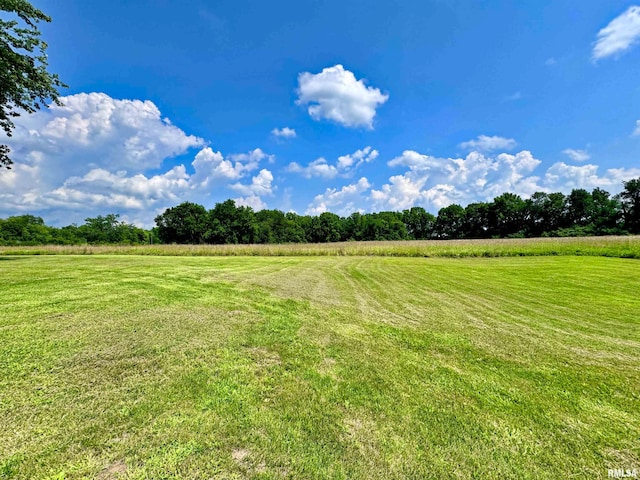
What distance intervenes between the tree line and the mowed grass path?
202 feet

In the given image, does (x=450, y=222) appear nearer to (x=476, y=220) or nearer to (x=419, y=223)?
(x=476, y=220)


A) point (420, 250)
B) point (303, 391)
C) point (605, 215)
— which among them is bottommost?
point (303, 391)

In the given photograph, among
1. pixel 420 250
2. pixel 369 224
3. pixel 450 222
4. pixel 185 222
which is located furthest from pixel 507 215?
pixel 185 222

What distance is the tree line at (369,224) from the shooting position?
2181 inches

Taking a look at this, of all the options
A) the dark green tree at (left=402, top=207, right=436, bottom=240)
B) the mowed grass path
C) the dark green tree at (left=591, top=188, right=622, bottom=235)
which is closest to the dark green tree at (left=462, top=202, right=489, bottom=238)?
the dark green tree at (left=402, top=207, right=436, bottom=240)

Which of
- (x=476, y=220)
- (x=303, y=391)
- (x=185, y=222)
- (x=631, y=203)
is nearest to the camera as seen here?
(x=303, y=391)

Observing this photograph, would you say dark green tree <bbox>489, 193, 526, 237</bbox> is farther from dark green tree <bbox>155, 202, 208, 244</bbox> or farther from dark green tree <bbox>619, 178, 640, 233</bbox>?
dark green tree <bbox>155, 202, 208, 244</bbox>

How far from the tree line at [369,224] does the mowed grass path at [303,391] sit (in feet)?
202

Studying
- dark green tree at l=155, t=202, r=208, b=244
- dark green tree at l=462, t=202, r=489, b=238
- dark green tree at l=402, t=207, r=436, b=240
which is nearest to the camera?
dark green tree at l=155, t=202, r=208, b=244

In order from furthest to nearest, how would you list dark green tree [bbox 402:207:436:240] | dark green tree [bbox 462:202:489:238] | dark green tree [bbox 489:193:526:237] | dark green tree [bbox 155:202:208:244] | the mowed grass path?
dark green tree [bbox 402:207:436:240], dark green tree [bbox 462:202:489:238], dark green tree [bbox 489:193:526:237], dark green tree [bbox 155:202:208:244], the mowed grass path

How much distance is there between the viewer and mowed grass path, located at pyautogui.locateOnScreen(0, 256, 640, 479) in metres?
1.98

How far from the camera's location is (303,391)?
2859mm

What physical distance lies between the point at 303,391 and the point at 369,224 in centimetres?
7584

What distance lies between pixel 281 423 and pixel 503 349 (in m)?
3.65
